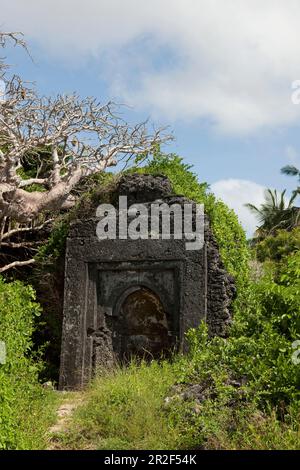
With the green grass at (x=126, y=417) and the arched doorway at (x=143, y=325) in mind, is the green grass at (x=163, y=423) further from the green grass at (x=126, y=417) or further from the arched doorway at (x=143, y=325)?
the arched doorway at (x=143, y=325)

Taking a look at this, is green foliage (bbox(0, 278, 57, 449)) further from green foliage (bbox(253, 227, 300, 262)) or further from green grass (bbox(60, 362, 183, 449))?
green foliage (bbox(253, 227, 300, 262))

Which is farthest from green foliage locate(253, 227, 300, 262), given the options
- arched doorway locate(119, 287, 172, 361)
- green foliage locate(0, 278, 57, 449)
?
green foliage locate(0, 278, 57, 449)

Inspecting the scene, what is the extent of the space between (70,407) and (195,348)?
1979 millimetres

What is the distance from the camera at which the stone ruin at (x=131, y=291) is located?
1050 cm

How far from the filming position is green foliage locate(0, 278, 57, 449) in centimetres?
678

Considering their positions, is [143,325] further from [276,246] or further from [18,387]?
[276,246]

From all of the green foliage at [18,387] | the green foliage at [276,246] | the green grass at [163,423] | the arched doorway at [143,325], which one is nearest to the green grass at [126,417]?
the green grass at [163,423]

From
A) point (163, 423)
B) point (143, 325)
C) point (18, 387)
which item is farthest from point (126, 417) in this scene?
point (143, 325)

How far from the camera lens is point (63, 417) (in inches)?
335

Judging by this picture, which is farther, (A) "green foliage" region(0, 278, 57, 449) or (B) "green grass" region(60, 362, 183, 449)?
(B) "green grass" region(60, 362, 183, 449)

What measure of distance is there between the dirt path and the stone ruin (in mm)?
963

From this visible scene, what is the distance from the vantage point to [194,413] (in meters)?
6.89
